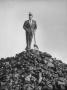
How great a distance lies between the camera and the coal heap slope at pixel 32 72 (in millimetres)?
30656

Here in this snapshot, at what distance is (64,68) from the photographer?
35.2 m

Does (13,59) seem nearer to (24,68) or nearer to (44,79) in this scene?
(24,68)

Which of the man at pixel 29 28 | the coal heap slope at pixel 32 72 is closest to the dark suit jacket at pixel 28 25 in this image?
the man at pixel 29 28

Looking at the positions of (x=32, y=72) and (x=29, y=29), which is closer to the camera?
(x=32, y=72)

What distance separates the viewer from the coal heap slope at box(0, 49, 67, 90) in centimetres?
3066

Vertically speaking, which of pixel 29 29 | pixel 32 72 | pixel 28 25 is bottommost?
pixel 32 72

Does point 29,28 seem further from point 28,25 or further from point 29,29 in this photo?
point 28,25

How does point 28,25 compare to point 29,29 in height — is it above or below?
above

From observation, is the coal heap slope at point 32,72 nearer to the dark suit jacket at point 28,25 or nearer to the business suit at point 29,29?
the business suit at point 29,29

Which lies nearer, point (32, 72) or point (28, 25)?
point (32, 72)

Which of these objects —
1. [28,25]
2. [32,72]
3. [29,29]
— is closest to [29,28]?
[29,29]

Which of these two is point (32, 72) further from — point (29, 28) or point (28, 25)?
point (28, 25)

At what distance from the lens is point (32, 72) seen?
3272 cm

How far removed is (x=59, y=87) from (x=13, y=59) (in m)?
7.58
